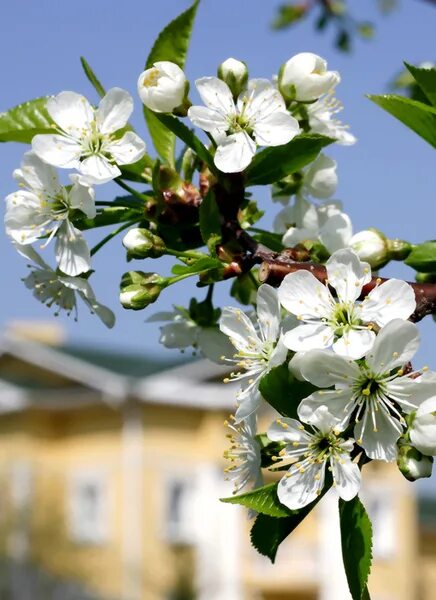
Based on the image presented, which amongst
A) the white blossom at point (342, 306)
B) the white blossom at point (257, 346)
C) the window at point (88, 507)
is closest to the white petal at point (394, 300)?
the white blossom at point (342, 306)

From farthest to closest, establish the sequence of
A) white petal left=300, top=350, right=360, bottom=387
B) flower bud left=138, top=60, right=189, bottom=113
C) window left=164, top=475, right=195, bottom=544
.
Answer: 1. window left=164, top=475, right=195, bottom=544
2. flower bud left=138, top=60, right=189, bottom=113
3. white petal left=300, top=350, right=360, bottom=387

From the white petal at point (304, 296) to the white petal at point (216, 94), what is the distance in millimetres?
264

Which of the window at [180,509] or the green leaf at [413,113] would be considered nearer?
the green leaf at [413,113]

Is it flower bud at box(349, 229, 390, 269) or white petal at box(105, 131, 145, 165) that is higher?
white petal at box(105, 131, 145, 165)

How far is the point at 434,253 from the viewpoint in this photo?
4.38 ft

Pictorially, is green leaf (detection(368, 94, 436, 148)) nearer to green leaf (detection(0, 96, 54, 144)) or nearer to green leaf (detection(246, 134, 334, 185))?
green leaf (detection(246, 134, 334, 185))

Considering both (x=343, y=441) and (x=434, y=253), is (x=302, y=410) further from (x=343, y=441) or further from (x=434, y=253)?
(x=434, y=253)

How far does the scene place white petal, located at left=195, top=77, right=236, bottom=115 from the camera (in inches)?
52.7

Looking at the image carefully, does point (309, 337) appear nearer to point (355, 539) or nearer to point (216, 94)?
point (355, 539)

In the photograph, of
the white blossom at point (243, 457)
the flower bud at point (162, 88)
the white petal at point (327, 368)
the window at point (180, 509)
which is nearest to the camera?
the white petal at point (327, 368)

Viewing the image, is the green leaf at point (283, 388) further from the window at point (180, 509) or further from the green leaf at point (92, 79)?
the window at point (180, 509)

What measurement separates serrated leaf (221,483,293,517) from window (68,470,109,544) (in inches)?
662

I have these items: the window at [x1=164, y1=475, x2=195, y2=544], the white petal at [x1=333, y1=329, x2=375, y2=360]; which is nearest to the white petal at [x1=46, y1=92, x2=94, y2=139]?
the white petal at [x1=333, y1=329, x2=375, y2=360]

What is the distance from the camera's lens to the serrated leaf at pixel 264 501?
3.87 feet
